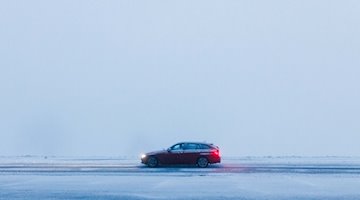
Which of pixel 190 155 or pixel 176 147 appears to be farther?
pixel 176 147

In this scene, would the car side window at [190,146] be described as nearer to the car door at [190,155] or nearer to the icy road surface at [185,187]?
the car door at [190,155]

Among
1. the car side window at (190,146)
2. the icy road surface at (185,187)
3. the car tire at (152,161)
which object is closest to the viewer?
the icy road surface at (185,187)

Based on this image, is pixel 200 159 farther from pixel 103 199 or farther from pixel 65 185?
pixel 103 199

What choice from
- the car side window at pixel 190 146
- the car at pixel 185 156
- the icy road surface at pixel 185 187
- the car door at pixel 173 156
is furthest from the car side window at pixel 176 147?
the icy road surface at pixel 185 187

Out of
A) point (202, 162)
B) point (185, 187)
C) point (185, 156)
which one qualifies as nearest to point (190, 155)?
point (185, 156)

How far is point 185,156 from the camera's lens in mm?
32688

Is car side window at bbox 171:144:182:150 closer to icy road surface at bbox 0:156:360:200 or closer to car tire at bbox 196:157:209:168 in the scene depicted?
car tire at bbox 196:157:209:168

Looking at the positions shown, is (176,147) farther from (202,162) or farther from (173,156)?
(202,162)

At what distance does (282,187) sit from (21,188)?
29.1 ft

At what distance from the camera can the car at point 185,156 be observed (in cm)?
3247

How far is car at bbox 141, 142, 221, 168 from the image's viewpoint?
32.5 m

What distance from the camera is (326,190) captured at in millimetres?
18156

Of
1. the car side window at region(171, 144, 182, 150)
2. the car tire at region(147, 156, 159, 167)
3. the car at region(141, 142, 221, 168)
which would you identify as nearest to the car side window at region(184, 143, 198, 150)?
the car at region(141, 142, 221, 168)

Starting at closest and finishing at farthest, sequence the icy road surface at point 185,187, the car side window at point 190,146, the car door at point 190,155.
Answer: the icy road surface at point 185,187 → the car door at point 190,155 → the car side window at point 190,146
